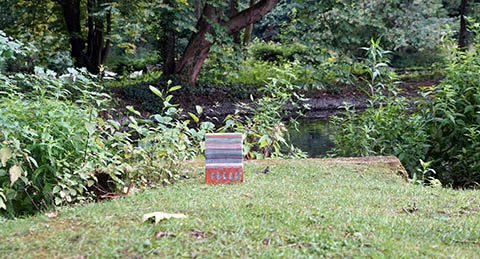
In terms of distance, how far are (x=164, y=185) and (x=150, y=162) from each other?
0.21 m

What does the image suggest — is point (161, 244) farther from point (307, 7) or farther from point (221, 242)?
point (307, 7)

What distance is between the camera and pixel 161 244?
1748 millimetres

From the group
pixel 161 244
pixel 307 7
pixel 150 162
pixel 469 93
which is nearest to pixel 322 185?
pixel 150 162

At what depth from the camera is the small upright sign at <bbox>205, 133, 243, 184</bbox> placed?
10.2ft

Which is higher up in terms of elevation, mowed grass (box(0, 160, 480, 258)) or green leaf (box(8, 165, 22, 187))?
green leaf (box(8, 165, 22, 187))

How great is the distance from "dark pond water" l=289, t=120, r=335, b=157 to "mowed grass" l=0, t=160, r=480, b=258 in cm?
320

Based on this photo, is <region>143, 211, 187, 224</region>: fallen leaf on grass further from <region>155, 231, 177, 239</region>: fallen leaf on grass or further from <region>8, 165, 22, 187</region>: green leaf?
<region>8, 165, 22, 187</region>: green leaf

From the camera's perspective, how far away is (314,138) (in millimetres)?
7879

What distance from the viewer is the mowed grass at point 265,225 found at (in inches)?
69.2

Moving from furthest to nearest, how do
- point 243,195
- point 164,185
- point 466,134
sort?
point 466,134 → point 164,185 → point 243,195

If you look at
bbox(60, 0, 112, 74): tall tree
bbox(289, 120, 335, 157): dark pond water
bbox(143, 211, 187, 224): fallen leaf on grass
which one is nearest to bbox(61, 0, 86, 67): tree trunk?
bbox(60, 0, 112, 74): tall tree

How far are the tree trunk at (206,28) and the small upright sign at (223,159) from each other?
7.16 meters

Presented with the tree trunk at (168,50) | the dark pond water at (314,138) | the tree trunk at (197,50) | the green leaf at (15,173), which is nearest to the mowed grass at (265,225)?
the green leaf at (15,173)

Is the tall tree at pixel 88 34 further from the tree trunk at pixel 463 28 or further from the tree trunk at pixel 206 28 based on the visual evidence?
the tree trunk at pixel 463 28
